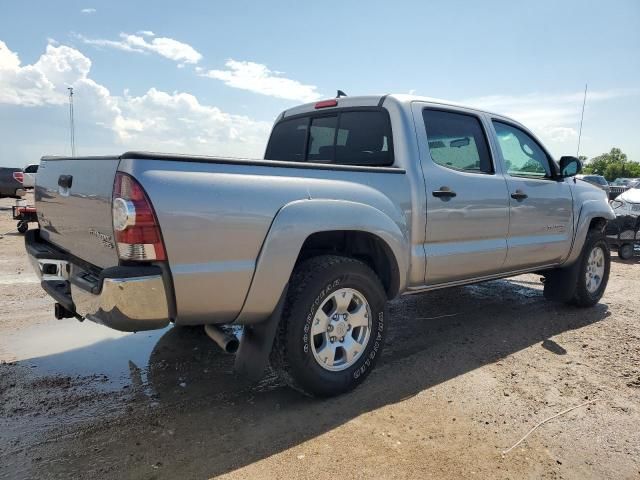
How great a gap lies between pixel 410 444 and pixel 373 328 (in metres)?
0.84

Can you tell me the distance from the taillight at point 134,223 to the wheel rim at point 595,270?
4.96 meters

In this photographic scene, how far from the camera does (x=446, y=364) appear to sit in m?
3.88

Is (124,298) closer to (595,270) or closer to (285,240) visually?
(285,240)

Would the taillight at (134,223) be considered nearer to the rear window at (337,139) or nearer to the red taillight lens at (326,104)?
the rear window at (337,139)

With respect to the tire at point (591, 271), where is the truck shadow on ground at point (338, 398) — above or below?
below

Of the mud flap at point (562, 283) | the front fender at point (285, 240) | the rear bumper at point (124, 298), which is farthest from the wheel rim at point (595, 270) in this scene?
the rear bumper at point (124, 298)

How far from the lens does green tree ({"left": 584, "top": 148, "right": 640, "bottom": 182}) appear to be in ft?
292

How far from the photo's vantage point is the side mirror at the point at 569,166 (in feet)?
16.4

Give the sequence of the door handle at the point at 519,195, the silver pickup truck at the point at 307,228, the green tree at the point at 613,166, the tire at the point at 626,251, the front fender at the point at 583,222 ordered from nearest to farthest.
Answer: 1. the silver pickup truck at the point at 307,228
2. the door handle at the point at 519,195
3. the front fender at the point at 583,222
4. the tire at the point at 626,251
5. the green tree at the point at 613,166

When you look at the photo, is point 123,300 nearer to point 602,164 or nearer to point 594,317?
point 594,317

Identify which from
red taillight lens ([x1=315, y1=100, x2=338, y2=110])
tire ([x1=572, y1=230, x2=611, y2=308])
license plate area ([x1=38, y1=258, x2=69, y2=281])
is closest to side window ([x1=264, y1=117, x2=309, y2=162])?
red taillight lens ([x1=315, y1=100, x2=338, y2=110])

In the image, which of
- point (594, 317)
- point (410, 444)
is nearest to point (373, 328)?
point (410, 444)

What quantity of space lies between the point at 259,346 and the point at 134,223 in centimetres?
105


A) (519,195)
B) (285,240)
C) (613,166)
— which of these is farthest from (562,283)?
(613,166)
